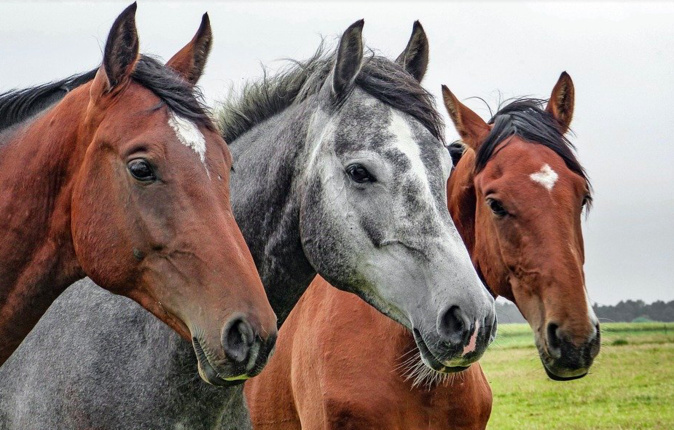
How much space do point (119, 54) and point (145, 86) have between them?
0.20 metres

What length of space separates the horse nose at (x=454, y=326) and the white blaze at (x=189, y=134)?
1.36 metres

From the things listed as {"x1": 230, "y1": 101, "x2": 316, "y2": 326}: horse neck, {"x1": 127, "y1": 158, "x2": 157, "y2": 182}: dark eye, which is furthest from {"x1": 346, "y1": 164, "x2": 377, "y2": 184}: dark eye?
{"x1": 127, "y1": 158, "x2": 157, "y2": 182}: dark eye

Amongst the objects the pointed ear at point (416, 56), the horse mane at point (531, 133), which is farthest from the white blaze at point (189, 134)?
the horse mane at point (531, 133)

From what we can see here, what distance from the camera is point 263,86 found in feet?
17.8

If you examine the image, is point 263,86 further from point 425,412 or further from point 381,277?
point 425,412

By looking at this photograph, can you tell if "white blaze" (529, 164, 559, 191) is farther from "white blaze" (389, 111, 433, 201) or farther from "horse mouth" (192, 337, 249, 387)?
"horse mouth" (192, 337, 249, 387)

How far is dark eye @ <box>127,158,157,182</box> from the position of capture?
11.7 feet

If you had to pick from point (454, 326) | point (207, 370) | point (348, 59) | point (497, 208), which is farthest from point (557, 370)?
point (207, 370)

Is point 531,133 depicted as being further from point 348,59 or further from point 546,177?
point 348,59

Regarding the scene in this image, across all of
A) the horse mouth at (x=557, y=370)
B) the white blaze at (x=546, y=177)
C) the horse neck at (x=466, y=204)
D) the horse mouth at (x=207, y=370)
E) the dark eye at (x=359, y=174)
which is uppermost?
the dark eye at (x=359, y=174)

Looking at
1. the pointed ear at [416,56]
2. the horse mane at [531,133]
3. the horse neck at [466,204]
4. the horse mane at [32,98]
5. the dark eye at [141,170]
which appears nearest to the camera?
the dark eye at [141,170]

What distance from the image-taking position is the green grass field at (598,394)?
485 inches

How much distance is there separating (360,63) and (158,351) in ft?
6.60

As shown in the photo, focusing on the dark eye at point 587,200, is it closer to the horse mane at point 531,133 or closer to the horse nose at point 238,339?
the horse mane at point 531,133
